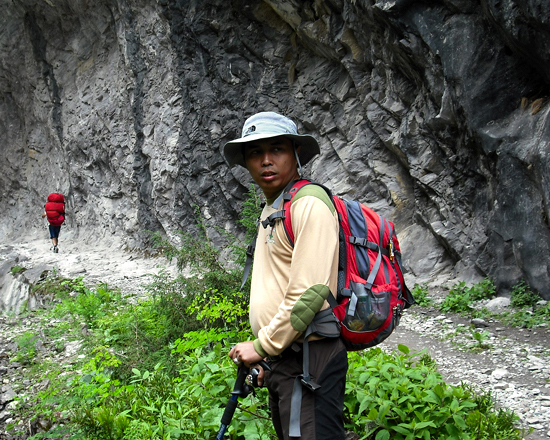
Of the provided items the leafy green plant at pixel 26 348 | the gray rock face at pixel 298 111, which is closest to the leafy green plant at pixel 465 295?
Answer: the gray rock face at pixel 298 111

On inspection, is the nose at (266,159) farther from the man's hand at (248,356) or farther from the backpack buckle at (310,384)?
the backpack buckle at (310,384)

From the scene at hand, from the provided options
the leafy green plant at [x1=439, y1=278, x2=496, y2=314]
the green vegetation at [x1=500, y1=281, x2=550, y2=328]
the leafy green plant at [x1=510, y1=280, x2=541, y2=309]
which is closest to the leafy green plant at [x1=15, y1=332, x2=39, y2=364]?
the leafy green plant at [x1=439, y1=278, x2=496, y2=314]

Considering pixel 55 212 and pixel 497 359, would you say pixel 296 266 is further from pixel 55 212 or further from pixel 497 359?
pixel 55 212

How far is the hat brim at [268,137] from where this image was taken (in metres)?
2.23

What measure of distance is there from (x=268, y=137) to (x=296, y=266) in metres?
0.71

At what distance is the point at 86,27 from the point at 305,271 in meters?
19.3

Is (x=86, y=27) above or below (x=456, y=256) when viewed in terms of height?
above

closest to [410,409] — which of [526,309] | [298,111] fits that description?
[526,309]

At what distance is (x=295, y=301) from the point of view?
6.34ft

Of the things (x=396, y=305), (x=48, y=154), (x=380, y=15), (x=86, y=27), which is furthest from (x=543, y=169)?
(x=48, y=154)

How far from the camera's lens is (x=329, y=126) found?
12047 mm

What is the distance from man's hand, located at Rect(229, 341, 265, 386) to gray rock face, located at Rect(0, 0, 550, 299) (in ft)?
19.6

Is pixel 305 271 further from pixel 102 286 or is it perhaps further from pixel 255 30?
pixel 255 30

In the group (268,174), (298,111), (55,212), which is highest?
(298,111)
